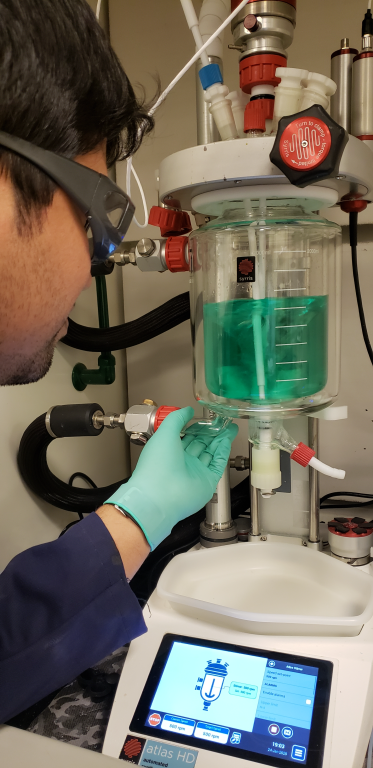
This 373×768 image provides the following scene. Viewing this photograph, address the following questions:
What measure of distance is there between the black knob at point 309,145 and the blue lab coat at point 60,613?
0.55 metres

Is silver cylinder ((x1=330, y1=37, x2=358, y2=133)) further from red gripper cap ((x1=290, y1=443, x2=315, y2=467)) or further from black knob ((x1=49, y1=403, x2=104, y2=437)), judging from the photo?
black knob ((x1=49, y1=403, x2=104, y2=437))

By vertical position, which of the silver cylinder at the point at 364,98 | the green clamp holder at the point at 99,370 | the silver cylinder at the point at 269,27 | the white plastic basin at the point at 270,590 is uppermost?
the silver cylinder at the point at 269,27

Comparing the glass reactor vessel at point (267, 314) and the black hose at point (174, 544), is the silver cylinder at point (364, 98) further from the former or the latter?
the black hose at point (174, 544)

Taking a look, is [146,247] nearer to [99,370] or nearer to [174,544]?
[99,370]

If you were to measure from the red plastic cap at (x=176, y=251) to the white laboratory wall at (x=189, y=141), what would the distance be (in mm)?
423

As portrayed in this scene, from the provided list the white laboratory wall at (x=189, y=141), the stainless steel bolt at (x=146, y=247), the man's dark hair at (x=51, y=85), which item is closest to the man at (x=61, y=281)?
the man's dark hair at (x=51, y=85)

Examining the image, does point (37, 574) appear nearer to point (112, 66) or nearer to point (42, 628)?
point (42, 628)

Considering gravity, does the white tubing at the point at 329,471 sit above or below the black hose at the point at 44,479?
above

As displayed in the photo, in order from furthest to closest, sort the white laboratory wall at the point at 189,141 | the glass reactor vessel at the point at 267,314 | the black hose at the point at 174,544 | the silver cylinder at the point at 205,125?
the white laboratory wall at the point at 189,141 → the black hose at the point at 174,544 → the silver cylinder at the point at 205,125 → the glass reactor vessel at the point at 267,314

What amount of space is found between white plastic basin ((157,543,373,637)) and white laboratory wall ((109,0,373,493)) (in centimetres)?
43

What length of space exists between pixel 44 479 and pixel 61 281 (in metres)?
0.55

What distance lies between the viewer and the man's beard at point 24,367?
69cm

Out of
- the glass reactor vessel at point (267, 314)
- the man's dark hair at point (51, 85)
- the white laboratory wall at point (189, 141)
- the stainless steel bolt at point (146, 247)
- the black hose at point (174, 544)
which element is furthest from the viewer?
the white laboratory wall at point (189, 141)

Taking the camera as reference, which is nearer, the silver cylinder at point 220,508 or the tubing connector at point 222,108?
the tubing connector at point 222,108
